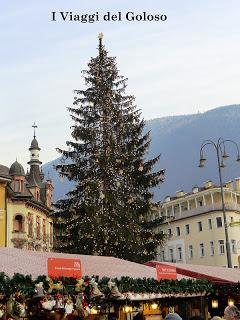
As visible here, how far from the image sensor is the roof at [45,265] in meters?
13.4

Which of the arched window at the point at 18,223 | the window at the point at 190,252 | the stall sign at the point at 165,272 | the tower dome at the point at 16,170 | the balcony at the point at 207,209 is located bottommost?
the stall sign at the point at 165,272

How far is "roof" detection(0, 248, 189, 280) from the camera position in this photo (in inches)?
526

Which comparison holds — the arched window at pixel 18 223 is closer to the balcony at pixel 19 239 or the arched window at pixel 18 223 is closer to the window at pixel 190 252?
the balcony at pixel 19 239

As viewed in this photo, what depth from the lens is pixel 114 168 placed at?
33312mm

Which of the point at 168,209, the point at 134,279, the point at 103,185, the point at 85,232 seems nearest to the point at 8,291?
the point at 134,279

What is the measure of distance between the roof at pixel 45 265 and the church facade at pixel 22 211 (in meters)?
24.1

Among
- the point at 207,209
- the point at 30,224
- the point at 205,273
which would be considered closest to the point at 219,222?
the point at 207,209

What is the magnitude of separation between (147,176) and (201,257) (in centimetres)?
2924

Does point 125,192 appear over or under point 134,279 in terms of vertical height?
over

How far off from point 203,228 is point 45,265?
48572 mm

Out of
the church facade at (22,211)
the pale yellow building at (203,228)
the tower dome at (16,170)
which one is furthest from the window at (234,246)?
the tower dome at (16,170)

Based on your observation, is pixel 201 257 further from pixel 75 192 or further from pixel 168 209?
pixel 75 192

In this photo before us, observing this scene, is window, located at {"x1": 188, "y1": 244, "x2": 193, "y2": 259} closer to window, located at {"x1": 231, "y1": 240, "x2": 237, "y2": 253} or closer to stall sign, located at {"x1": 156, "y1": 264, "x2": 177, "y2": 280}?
window, located at {"x1": 231, "y1": 240, "x2": 237, "y2": 253}

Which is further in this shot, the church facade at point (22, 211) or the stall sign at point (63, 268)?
the church facade at point (22, 211)
